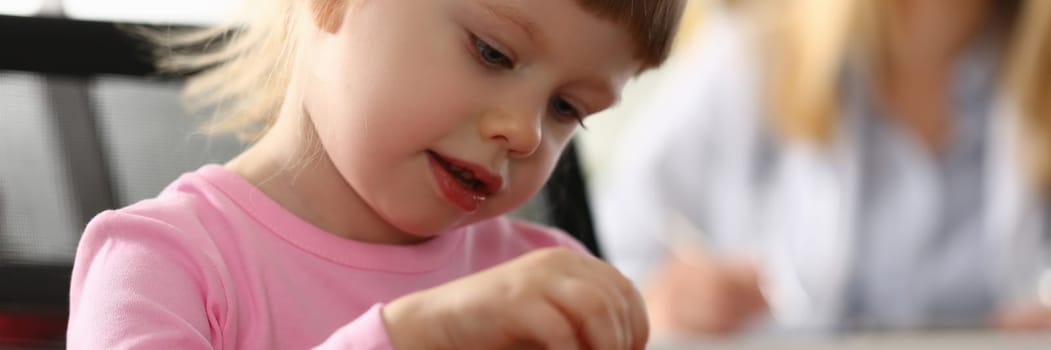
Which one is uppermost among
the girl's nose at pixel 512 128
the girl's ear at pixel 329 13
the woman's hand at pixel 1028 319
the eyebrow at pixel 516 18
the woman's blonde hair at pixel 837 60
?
the eyebrow at pixel 516 18

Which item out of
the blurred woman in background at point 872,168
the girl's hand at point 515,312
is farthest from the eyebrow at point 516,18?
the blurred woman in background at point 872,168

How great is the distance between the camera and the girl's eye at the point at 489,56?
0.56m

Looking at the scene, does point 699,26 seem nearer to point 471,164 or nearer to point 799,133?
point 799,133

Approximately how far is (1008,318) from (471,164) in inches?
36.1

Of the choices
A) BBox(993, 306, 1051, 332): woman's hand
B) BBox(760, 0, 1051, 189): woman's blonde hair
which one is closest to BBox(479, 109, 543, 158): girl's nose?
BBox(993, 306, 1051, 332): woman's hand

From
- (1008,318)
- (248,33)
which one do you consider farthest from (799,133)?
(248,33)

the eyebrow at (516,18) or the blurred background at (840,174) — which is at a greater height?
the eyebrow at (516,18)

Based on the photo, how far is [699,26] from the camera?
1811 millimetres

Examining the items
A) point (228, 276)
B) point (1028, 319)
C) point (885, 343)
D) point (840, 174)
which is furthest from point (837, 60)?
point (228, 276)

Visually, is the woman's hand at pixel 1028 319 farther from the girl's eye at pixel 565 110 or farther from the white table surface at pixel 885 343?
the girl's eye at pixel 565 110

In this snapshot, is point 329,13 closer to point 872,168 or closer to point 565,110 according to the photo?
point 565,110

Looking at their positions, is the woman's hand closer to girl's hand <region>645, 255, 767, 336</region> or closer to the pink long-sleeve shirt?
girl's hand <region>645, 255, 767, 336</region>

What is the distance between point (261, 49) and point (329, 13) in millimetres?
109

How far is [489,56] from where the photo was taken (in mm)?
556
